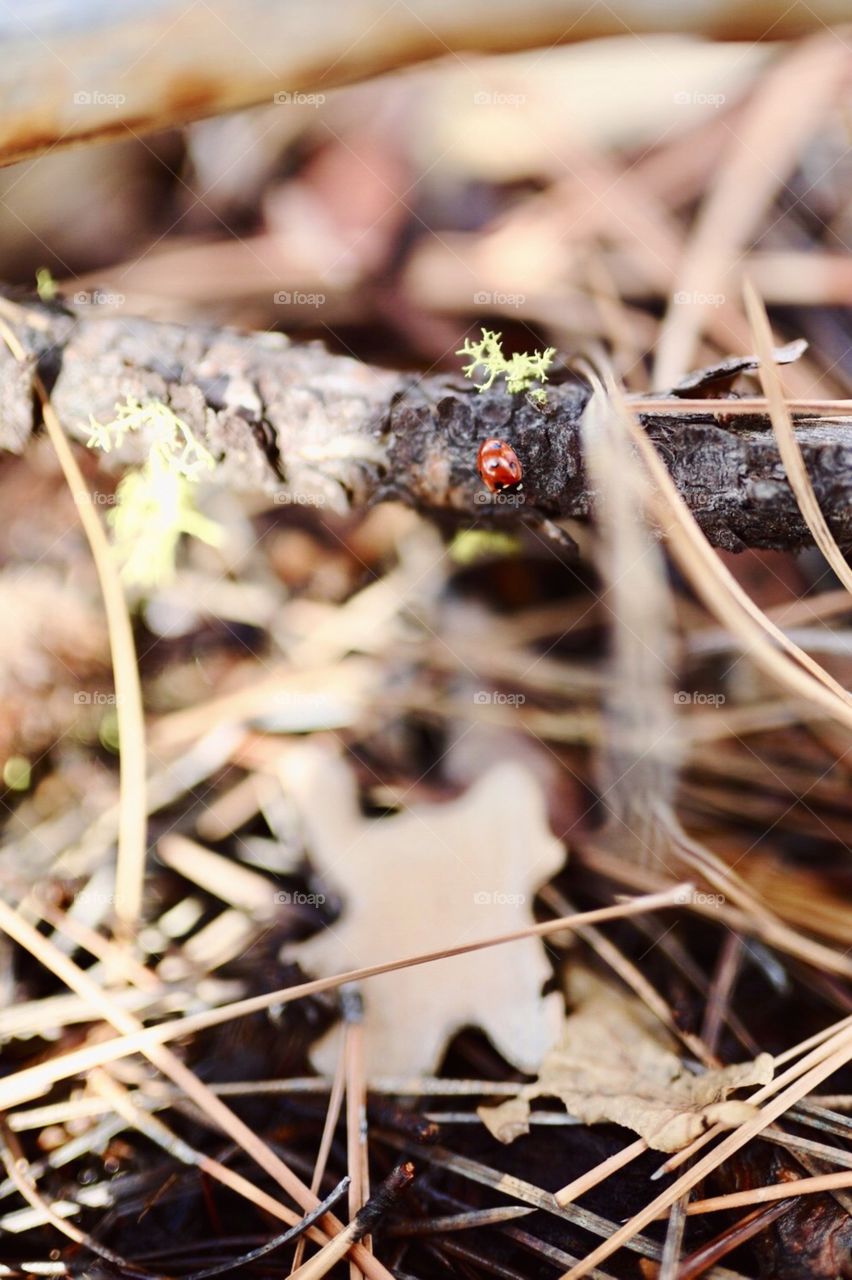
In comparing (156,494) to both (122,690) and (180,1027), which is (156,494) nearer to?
(122,690)

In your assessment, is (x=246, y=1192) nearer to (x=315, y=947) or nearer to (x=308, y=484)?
(x=315, y=947)

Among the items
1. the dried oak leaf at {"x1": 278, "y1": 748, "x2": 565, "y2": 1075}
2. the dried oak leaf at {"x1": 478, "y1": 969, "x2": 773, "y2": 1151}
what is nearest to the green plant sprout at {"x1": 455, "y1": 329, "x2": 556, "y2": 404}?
the dried oak leaf at {"x1": 278, "y1": 748, "x2": 565, "y2": 1075}

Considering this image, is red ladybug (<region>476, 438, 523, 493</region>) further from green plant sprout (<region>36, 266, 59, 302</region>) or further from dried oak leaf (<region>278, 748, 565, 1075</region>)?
green plant sprout (<region>36, 266, 59, 302</region>)

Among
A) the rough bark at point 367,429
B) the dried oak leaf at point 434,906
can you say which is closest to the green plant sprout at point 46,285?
the rough bark at point 367,429

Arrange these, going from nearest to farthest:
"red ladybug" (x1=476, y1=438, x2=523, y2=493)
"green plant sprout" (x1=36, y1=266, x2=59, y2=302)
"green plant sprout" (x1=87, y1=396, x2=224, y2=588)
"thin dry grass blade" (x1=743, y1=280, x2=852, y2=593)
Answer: "thin dry grass blade" (x1=743, y1=280, x2=852, y2=593)
"red ladybug" (x1=476, y1=438, x2=523, y2=493)
"green plant sprout" (x1=87, y1=396, x2=224, y2=588)
"green plant sprout" (x1=36, y1=266, x2=59, y2=302)

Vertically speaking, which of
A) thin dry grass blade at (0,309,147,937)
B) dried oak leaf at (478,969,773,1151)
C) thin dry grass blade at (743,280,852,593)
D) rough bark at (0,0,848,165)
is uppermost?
rough bark at (0,0,848,165)

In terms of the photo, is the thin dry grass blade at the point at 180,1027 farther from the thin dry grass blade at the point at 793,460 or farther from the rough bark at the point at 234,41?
the rough bark at the point at 234,41

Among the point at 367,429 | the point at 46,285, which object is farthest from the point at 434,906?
the point at 46,285

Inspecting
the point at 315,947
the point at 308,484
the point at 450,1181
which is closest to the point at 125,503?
the point at 308,484
